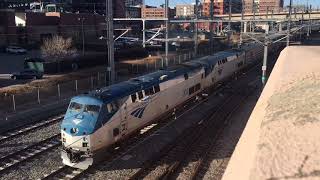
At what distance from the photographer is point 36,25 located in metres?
88.2

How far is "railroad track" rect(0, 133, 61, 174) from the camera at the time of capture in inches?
818

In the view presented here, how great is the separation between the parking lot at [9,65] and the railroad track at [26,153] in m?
22.6

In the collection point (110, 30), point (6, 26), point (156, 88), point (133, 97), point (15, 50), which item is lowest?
point (133, 97)

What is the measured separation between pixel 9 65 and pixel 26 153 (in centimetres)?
4278

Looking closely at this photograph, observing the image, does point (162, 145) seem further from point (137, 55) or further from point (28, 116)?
point (137, 55)

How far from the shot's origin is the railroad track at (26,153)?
68.1 ft

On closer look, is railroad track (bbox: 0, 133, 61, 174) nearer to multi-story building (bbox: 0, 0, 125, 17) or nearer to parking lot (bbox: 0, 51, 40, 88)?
parking lot (bbox: 0, 51, 40, 88)

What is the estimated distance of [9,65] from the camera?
202ft

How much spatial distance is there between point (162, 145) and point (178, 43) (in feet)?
253

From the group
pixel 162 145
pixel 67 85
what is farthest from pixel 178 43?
pixel 162 145

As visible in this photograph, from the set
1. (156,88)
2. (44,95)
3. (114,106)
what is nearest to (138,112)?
(114,106)

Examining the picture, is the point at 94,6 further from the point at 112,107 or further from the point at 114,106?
the point at 112,107

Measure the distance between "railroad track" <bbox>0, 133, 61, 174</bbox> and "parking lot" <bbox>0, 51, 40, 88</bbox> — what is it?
74.2 ft

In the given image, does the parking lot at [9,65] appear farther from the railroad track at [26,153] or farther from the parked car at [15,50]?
the railroad track at [26,153]
